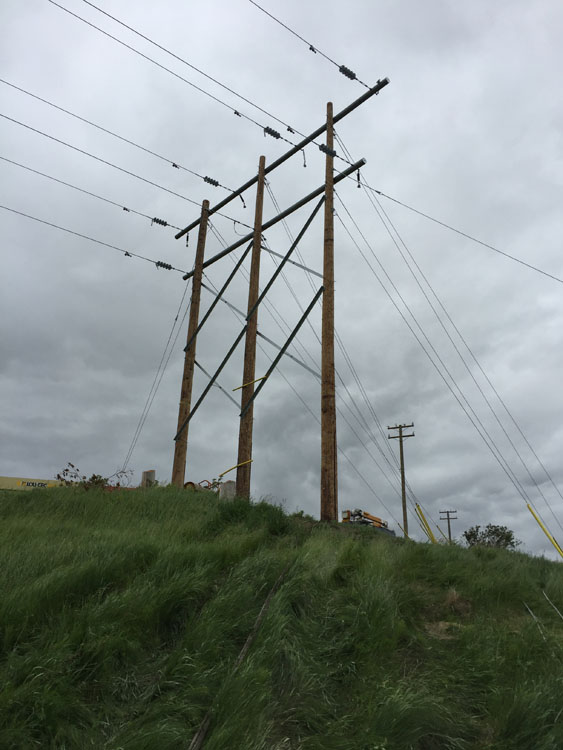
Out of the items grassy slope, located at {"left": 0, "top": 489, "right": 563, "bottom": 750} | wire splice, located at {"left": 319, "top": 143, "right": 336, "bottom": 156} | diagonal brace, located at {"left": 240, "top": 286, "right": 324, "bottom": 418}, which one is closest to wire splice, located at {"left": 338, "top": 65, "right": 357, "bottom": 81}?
wire splice, located at {"left": 319, "top": 143, "right": 336, "bottom": 156}

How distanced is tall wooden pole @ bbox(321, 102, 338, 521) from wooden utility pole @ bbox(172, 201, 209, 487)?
622 centimetres

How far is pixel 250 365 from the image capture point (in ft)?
51.0

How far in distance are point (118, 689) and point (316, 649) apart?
211cm

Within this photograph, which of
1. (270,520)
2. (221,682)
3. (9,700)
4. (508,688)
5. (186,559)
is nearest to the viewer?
(9,700)

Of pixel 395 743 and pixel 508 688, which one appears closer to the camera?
pixel 395 743

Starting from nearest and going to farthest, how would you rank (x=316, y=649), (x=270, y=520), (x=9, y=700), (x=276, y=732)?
(x=9, y=700), (x=276, y=732), (x=316, y=649), (x=270, y=520)

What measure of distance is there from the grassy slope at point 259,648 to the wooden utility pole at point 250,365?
5954mm

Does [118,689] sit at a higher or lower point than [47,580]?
lower

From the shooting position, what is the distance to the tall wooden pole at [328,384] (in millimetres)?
12203

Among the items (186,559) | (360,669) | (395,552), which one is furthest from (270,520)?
(360,669)

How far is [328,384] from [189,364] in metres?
6.86

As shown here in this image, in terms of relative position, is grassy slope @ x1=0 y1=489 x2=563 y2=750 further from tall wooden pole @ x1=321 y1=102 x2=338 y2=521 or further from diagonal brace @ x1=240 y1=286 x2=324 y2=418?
diagonal brace @ x1=240 y1=286 x2=324 y2=418

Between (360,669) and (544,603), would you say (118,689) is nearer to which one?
(360,669)

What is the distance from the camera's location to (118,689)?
427 centimetres
